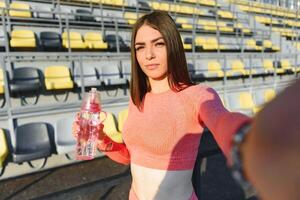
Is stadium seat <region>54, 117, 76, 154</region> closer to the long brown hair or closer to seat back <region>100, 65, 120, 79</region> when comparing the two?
seat back <region>100, 65, 120, 79</region>

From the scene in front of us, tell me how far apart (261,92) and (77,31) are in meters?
4.12

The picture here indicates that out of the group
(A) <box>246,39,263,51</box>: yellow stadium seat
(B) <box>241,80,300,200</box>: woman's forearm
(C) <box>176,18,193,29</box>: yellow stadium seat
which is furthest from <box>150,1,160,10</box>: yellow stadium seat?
(B) <box>241,80,300,200</box>: woman's forearm

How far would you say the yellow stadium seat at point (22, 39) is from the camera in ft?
16.9

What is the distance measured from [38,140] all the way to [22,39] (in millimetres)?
2276

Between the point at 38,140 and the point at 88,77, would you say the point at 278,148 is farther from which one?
Answer: the point at 88,77

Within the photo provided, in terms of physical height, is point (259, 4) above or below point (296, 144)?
above

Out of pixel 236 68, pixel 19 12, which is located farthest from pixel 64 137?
pixel 236 68

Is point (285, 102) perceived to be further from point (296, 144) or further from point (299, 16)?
point (299, 16)

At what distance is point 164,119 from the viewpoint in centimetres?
105

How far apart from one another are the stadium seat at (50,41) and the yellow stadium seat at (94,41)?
22.1 inches

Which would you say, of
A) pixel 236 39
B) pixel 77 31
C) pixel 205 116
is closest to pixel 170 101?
pixel 205 116

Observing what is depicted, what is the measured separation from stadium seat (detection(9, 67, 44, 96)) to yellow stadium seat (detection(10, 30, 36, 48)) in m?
0.72

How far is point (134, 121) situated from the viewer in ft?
3.70

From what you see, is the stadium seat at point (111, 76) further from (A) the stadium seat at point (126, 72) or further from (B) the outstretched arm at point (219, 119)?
(B) the outstretched arm at point (219, 119)
